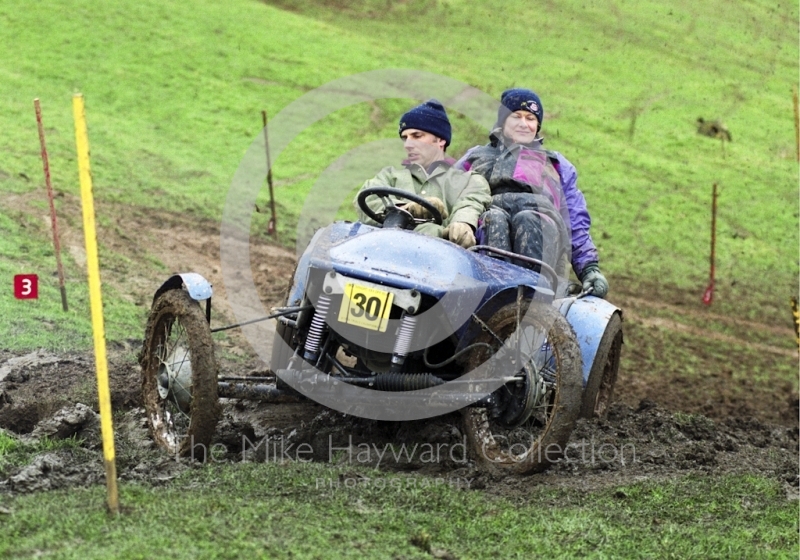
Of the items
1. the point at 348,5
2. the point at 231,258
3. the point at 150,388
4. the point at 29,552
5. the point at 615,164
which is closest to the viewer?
the point at 29,552

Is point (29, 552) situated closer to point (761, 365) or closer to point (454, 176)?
point (454, 176)

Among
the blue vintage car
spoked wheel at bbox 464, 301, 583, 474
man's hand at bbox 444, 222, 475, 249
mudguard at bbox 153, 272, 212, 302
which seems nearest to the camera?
spoked wheel at bbox 464, 301, 583, 474

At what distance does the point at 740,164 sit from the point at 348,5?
14.0m

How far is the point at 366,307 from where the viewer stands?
6188 millimetres

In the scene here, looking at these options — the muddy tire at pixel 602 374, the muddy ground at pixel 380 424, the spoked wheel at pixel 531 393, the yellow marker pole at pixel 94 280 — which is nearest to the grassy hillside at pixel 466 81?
the muddy ground at pixel 380 424

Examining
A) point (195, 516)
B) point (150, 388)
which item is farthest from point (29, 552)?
point (150, 388)

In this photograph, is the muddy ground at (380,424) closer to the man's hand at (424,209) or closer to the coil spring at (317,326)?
the coil spring at (317,326)

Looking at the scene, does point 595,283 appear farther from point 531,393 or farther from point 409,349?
point 409,349

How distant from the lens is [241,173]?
19781 mm

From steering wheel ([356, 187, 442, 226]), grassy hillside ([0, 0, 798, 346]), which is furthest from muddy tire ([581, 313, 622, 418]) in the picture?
grassy hillside ([0, 0, 798, 346])

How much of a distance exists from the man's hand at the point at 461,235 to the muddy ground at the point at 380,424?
1.15 metres

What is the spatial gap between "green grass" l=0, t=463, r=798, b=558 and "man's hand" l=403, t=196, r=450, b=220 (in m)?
1.95

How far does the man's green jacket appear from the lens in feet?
A: 24.4

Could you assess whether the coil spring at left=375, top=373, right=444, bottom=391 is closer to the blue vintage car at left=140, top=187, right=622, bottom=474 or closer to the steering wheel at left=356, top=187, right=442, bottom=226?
the blue vintage car at left=140, top=187, right=622, bottom=474
